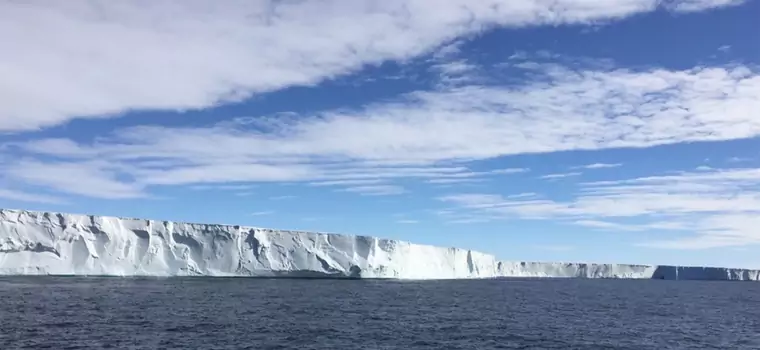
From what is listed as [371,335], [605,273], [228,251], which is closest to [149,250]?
[228,251]

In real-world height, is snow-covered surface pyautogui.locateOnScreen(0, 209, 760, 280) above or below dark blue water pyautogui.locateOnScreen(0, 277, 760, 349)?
above

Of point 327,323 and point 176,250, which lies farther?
point 176,250

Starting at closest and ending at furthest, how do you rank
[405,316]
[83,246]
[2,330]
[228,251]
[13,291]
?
1. [2,330]
2. [405,316]
3. [13,291]
4. [83,246]
5. [228,251]

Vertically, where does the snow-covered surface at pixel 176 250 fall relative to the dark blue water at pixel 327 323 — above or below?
above

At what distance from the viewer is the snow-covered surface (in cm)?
4456

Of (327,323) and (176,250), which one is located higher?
(176,250)

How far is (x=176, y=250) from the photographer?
48094 mm

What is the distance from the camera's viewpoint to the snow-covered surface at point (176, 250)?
44.6 m

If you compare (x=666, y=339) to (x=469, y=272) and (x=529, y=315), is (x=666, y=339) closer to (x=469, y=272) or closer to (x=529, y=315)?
(x=529, y=315)

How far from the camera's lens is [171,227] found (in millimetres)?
47469

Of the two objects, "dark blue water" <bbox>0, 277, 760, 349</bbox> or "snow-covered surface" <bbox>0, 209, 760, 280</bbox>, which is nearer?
"dark blue water" <bbox>0, 277, 760, 349</bbox>

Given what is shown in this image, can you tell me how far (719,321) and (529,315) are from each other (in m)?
8.44

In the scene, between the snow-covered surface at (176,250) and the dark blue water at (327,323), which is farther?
the snow-covered surface at (176,250)

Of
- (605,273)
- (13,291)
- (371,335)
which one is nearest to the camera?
(371,335)
